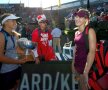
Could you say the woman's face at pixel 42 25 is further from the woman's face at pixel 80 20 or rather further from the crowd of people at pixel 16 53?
the woman's face at pixel 80 20

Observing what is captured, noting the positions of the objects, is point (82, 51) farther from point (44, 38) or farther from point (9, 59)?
point (44, 38)

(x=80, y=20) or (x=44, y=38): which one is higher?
(x=80, y=20)

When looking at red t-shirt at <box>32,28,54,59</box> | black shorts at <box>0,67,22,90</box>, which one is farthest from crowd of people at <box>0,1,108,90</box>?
red t-shirt at <box>32,28,54,59</box>

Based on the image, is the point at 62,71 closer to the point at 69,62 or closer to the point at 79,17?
the point at 69,62

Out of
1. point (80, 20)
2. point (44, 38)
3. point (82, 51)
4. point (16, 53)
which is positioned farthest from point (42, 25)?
point (82, 51)

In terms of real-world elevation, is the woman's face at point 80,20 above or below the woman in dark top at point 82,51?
above

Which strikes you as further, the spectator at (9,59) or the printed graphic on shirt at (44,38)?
the printed graphic on shirt at (44,38)

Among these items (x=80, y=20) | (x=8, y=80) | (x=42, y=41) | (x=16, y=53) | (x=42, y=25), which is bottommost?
(x=8, y=80)

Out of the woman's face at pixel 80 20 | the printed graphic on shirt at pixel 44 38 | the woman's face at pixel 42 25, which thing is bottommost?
the printed graphic on shirt at pixel 44 38

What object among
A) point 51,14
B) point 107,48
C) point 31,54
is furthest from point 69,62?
point 51,14

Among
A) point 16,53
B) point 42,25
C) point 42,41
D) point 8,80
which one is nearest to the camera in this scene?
point 8,80

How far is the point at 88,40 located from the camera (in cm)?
448

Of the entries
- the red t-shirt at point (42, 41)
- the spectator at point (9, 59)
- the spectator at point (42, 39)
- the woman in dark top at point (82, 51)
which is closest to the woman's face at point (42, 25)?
the spectator at point (42, 39)

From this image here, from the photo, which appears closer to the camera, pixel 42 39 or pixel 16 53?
pixel 16 53
